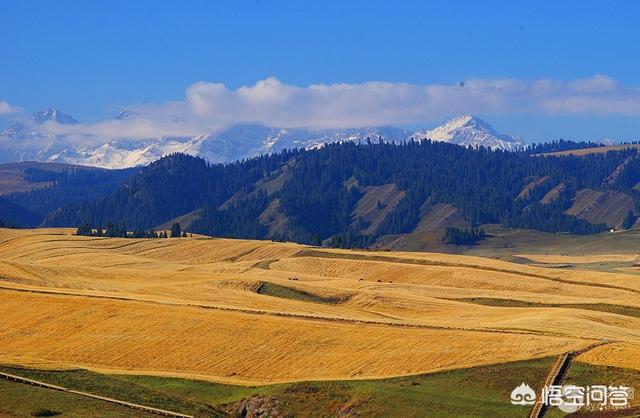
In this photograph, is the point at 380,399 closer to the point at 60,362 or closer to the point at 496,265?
the point at 60,362

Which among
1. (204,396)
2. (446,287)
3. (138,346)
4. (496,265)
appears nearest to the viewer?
(204,396)

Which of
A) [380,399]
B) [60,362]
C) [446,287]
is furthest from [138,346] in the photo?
[446,287]

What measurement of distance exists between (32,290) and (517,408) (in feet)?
187

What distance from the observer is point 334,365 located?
77188 millimetres

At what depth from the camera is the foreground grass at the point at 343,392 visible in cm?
6569

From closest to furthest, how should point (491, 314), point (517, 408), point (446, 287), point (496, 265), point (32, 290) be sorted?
point (517, 408) < point (32, 290) < point (491, 314) < point (446, 287) < point (496, 265)

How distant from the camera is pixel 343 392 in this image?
70.4 meters
